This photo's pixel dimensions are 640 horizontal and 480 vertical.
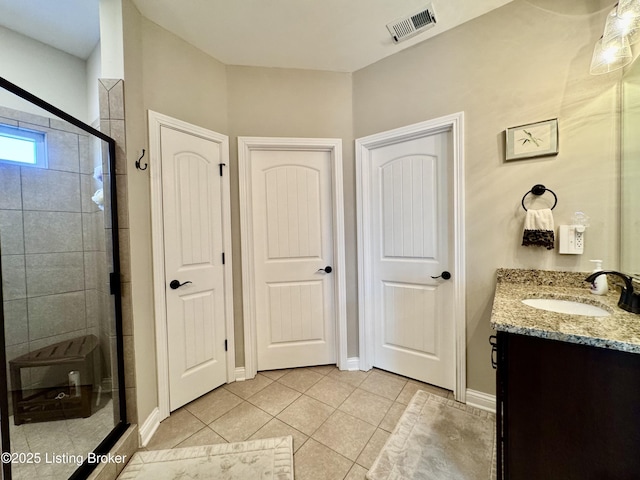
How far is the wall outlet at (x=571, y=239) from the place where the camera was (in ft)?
4.58

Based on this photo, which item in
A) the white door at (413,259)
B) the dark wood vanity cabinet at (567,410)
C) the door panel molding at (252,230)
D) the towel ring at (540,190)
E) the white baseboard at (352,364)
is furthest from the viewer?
the white baseboard at (352,364)

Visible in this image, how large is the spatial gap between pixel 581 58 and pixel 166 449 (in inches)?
132

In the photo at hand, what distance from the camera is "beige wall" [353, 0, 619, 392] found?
54.0 inches

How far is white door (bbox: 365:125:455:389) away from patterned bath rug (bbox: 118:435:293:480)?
1175mm

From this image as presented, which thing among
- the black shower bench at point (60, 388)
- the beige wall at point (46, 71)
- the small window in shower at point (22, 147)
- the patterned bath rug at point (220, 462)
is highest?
the beige wall at point (46, 71)

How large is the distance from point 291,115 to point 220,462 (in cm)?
252

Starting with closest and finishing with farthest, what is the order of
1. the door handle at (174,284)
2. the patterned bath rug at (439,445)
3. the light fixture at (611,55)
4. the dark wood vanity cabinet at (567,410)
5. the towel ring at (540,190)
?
the dark wood vanity cabinet at (567,410) < the light fixture at (611,55) < the patterned bath rug at (439,445) < the towel ring at (540,190) < the door handle at (174,284)

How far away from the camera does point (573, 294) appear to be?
1.30 meters

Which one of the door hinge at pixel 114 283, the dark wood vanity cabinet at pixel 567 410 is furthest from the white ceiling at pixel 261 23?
the dark wood vanity cabinet at pixel 567 410

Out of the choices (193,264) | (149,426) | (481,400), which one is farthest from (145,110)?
(481,400)

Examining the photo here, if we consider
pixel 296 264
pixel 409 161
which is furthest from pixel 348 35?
pixel 296 264

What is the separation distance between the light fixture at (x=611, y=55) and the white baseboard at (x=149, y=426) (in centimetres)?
324

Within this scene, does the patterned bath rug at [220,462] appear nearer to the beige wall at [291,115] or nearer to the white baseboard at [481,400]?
the beige wall at [291,115]

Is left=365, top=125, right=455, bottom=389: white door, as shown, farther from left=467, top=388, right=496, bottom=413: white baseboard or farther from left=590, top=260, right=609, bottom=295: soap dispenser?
left=590, top=260, right=609, bottom=295: soap dispenser
